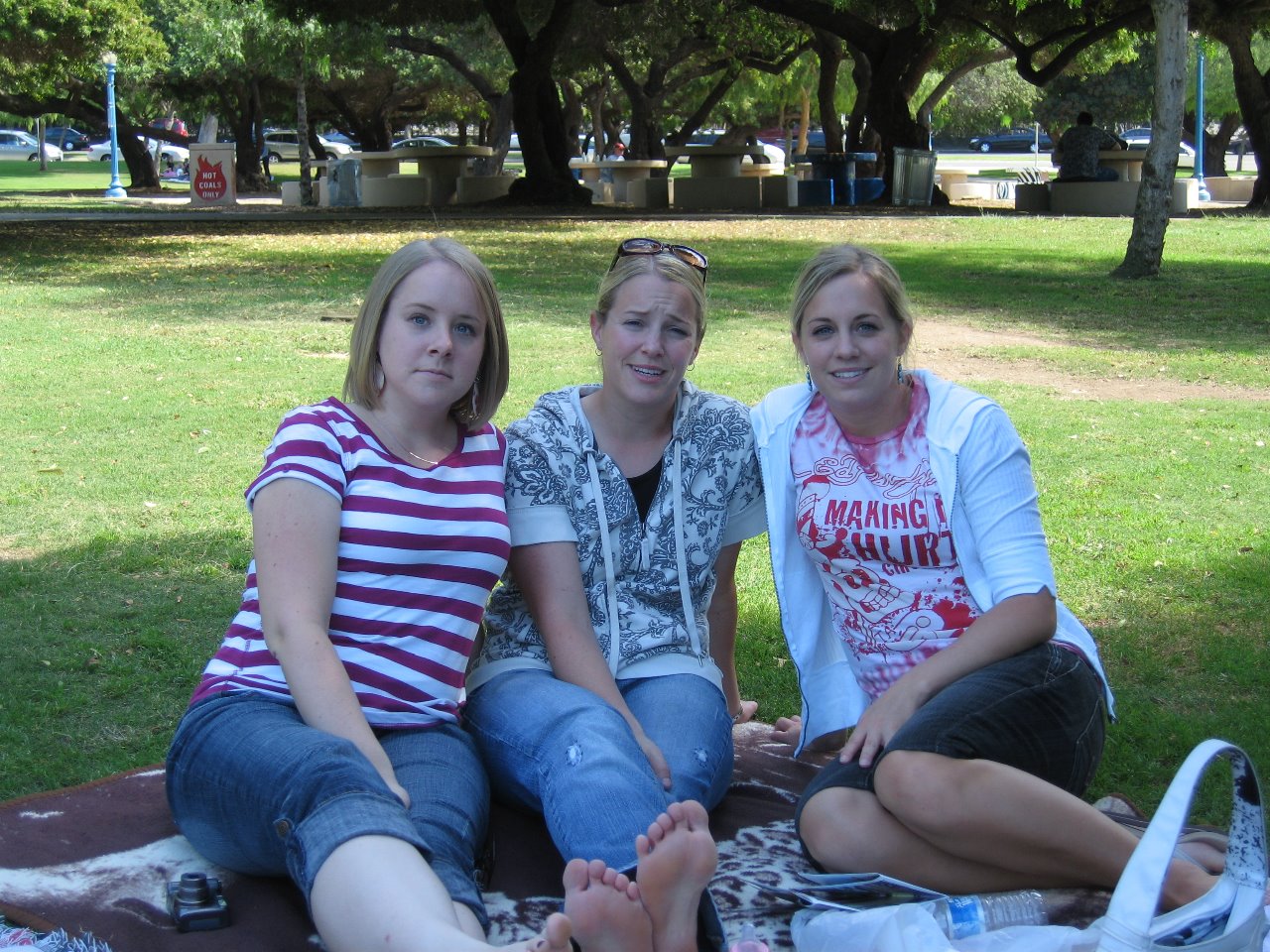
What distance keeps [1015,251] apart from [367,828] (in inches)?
627

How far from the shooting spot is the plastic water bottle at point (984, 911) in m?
2.65

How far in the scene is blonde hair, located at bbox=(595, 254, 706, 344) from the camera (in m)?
3.29

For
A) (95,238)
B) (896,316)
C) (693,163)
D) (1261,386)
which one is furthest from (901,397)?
(693,163)

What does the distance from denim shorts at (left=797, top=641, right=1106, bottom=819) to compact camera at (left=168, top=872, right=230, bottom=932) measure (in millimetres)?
1225

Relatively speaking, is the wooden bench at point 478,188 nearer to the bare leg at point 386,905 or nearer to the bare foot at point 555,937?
the bare leg at point 386,905

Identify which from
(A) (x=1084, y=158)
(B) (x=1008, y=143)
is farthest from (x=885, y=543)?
(B) (x=1008, y=143)

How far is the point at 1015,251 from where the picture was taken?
17.1 metres

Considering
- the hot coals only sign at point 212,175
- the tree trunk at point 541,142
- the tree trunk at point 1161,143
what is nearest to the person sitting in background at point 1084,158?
the tree trunk at point 541,142

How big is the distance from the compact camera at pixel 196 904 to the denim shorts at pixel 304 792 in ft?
0.23

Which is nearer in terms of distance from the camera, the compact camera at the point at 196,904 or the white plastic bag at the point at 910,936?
the white plastic bag at the point at 910,936

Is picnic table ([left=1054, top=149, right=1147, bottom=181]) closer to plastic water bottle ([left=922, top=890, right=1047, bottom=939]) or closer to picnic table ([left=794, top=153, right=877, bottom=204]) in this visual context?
picnic table ([left=794, top=153, right=877, bottom=204])

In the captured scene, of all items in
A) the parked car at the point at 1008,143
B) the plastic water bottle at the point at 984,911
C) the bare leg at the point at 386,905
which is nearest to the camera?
the bare leg at the point at 386,905

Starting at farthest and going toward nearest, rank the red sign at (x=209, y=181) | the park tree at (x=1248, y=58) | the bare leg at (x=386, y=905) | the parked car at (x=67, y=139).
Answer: the parked car at (x=67, y=139)
the red sign at (x=209, y=181)
the park tree at (x=1248, y=58)
the bare leg at (x=386, y=905)

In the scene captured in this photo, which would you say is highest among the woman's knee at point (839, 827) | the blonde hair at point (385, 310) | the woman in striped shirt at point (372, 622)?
the blonde hair at point (385, 310)
